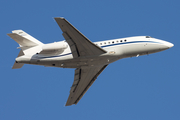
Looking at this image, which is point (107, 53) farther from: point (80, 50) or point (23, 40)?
point (23, 40)

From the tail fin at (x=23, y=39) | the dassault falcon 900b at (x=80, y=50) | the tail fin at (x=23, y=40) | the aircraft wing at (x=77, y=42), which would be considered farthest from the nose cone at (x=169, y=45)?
the tail fin at (x=23, y=39)

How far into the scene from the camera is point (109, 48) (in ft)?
130

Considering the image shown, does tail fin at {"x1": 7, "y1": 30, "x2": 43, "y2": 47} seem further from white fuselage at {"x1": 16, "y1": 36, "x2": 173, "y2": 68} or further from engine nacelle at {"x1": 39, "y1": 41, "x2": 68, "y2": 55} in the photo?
engine nacelle at {"x1": 39, "y1": 41, "x2": 68, "y2": 55}

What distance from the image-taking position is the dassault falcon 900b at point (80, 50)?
38706 mm

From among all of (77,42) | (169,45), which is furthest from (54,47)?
(169,45)

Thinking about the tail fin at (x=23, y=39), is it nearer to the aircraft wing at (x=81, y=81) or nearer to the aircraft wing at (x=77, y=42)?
the aircraft wing at (x=77, y=42)

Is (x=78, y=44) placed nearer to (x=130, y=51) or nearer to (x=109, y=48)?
(x=109, y=48)

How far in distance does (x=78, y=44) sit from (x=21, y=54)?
8.42 metres

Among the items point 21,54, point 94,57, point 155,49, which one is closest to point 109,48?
point 94,57

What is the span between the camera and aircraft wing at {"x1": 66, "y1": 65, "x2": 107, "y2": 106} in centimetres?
4450

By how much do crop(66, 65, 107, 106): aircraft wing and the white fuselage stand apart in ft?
11.4

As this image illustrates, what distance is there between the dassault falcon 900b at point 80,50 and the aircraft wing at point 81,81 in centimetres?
243

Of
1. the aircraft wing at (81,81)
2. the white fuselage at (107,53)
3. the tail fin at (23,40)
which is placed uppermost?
the tail fin at (23,40)

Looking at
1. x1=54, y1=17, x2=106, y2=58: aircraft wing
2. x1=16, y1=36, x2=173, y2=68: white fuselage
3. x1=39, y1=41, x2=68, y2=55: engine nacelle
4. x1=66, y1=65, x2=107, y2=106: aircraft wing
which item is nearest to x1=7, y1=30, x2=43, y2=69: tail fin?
x1=16, y1=36, x2=173, y2=68: white fuselage
